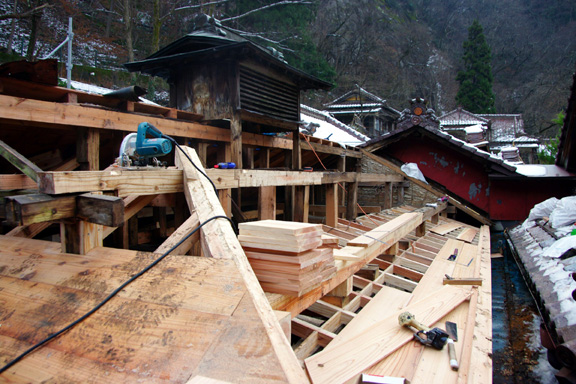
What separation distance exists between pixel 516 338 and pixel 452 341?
3.28 meters

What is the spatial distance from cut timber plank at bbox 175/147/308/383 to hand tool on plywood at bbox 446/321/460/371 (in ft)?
6.85

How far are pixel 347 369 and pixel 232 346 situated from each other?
1.78 meters

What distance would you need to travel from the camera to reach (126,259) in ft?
7.01

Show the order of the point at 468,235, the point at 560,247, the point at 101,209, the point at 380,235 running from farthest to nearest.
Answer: the point at 468,235, the point at 560,247, the point at 380,235, the point at 101,209

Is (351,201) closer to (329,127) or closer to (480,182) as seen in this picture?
(480,182)

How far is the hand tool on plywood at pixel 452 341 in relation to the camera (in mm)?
2871

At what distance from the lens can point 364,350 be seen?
3.12 metres

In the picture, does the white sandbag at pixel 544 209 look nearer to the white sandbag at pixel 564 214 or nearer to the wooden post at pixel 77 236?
the white sandbag at pixel 564 214

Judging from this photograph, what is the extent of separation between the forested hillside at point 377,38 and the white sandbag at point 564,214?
1446cm

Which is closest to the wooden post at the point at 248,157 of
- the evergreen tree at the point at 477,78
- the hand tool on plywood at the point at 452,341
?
the hand tool on plywood at the point at 452,341

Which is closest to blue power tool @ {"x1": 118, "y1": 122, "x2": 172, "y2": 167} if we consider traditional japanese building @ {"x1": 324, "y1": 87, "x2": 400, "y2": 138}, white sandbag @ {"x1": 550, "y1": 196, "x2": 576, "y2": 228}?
white sandbag @ {"x1": 550, "y1": 196, "x2": 576, "y2": 228}

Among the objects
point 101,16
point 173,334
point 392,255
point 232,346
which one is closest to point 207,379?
point 232,346

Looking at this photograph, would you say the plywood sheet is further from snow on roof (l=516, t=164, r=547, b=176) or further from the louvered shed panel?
snow on roof (l=516, t=164, r=547, b=176)

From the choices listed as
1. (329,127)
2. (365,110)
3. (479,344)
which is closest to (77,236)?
(479,344)
